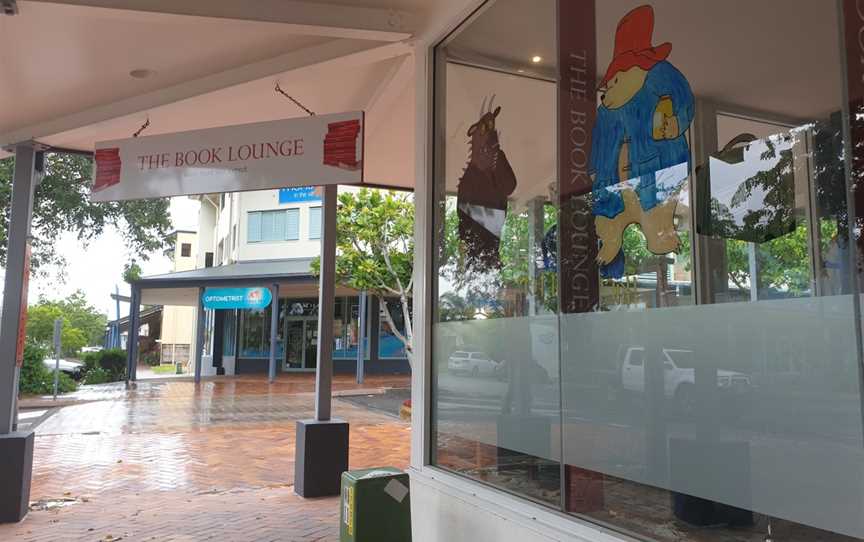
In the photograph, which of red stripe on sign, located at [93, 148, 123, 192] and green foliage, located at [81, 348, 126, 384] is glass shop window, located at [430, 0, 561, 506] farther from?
green foliage, located at [81, 348, 126, 384]

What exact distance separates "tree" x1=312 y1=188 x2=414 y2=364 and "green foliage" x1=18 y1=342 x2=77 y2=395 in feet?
32.6

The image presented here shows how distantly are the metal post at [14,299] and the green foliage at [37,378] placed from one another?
1445 cm

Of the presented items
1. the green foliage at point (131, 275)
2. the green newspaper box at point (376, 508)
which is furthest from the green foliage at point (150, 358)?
the green newspaper box at point (376, 508)

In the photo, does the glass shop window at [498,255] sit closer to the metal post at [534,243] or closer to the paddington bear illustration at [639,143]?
the metal post at [534,243]

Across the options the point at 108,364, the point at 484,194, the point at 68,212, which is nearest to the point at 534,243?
the point at 484,194

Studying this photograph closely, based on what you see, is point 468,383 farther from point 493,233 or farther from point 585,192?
point 585,192

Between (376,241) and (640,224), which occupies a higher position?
(376,241)

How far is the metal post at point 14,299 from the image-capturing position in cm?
603

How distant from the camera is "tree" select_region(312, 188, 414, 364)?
47.3 feet

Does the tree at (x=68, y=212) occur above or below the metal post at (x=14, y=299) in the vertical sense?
above

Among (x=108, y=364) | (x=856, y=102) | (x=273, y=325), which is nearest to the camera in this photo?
(x=856, y=102)

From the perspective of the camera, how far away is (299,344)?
2766cm

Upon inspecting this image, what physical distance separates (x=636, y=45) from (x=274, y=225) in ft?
85.5

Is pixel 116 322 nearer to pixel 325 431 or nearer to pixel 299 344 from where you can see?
pixel 299 344
